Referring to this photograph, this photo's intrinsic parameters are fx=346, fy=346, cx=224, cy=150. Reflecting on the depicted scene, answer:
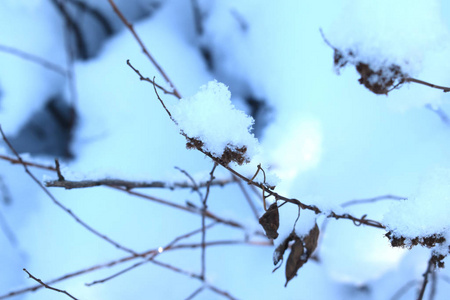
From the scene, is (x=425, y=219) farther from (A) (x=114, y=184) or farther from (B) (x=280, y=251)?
(A) (x=114, y=184)

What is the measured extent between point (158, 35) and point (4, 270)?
2.63ft

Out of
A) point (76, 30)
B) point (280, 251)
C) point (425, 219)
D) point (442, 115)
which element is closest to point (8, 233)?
point (76, 30)

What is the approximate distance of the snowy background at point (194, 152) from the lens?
2.67ft

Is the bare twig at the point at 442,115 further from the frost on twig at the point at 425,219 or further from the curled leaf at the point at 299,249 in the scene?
the curled leaf at the point at 299,249

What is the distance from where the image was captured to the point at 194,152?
98 cm

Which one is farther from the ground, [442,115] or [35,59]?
[35,59]

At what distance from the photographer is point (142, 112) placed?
1.03 m

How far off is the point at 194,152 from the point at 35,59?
1.85ft

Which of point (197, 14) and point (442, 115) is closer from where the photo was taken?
point (442, 115)

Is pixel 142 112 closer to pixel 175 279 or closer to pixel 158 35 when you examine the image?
pixel 158 35

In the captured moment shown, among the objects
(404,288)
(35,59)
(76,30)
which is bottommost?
(404,288)

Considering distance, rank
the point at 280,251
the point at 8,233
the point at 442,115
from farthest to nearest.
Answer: the point at 8,233 < the point at 442,115 < the point at 280,251

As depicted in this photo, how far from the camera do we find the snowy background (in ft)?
2.67

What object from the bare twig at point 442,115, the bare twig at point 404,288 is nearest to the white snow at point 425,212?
the bare twig at point 442,115
